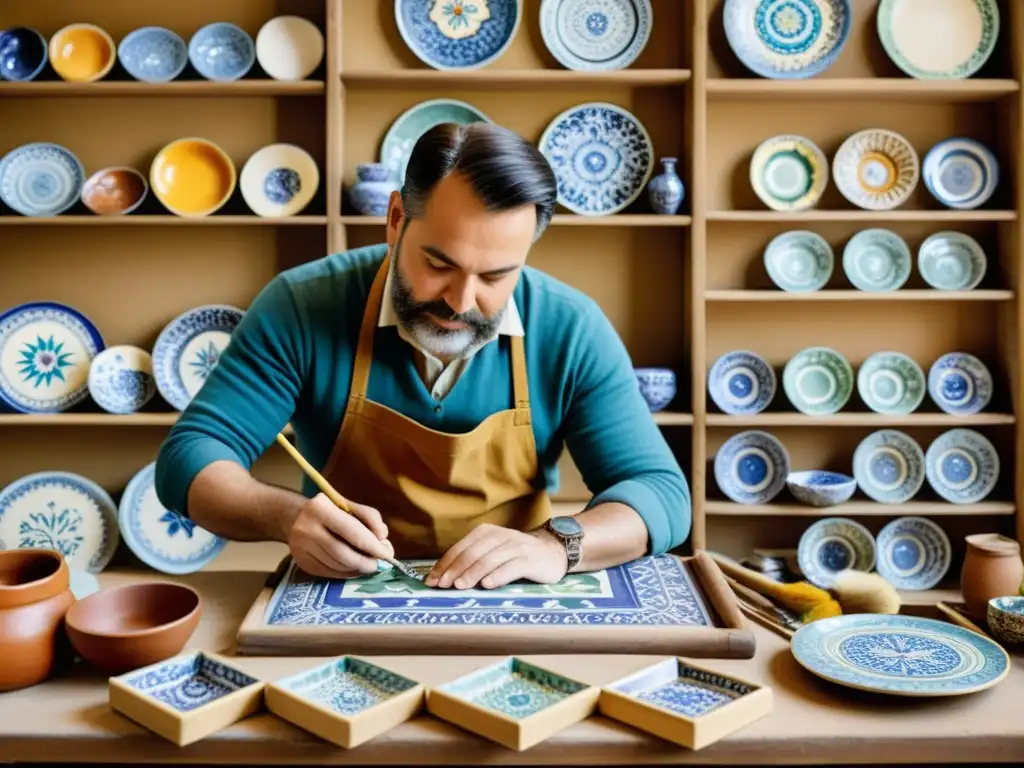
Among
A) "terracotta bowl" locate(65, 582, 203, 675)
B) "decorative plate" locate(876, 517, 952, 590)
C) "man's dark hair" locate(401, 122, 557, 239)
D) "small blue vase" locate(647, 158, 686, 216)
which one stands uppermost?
"small blue vase" locate(647, 158, 686, 216)

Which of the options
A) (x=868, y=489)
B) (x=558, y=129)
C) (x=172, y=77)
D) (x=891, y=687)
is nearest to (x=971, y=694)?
(x=891, y=687)

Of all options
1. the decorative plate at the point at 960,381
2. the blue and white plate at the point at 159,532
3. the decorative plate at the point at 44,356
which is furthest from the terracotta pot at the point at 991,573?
the decorative plate at the point at 44,356

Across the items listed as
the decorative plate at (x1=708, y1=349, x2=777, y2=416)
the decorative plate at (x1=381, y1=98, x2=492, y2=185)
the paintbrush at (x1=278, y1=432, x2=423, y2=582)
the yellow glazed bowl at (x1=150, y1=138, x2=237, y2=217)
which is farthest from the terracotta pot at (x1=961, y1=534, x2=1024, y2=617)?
the yellow glazed bowl at (x1=150, y1=138, x2=237, y2=217)

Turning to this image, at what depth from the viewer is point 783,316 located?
12.3ft

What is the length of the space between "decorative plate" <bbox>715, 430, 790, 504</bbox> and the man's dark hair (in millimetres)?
2155

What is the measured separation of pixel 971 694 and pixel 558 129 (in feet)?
9.44

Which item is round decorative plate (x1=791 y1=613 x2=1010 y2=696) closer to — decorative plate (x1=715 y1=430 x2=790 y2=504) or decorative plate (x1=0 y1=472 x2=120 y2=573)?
decorative plate (x1=715 y1=430 x2=790 y2=504)

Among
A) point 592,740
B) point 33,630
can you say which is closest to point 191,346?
point 33,630

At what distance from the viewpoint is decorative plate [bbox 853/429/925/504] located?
144 inches

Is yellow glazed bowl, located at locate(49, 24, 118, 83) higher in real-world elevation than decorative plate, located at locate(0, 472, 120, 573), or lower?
higher

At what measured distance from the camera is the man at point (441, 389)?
5.57 feet

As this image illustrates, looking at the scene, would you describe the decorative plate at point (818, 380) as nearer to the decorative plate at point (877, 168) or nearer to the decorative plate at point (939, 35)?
the decorative plate at point (877, 168)

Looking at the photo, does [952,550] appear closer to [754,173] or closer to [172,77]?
[754,173]

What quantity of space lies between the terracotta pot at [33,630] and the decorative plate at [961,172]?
11.3 ft
